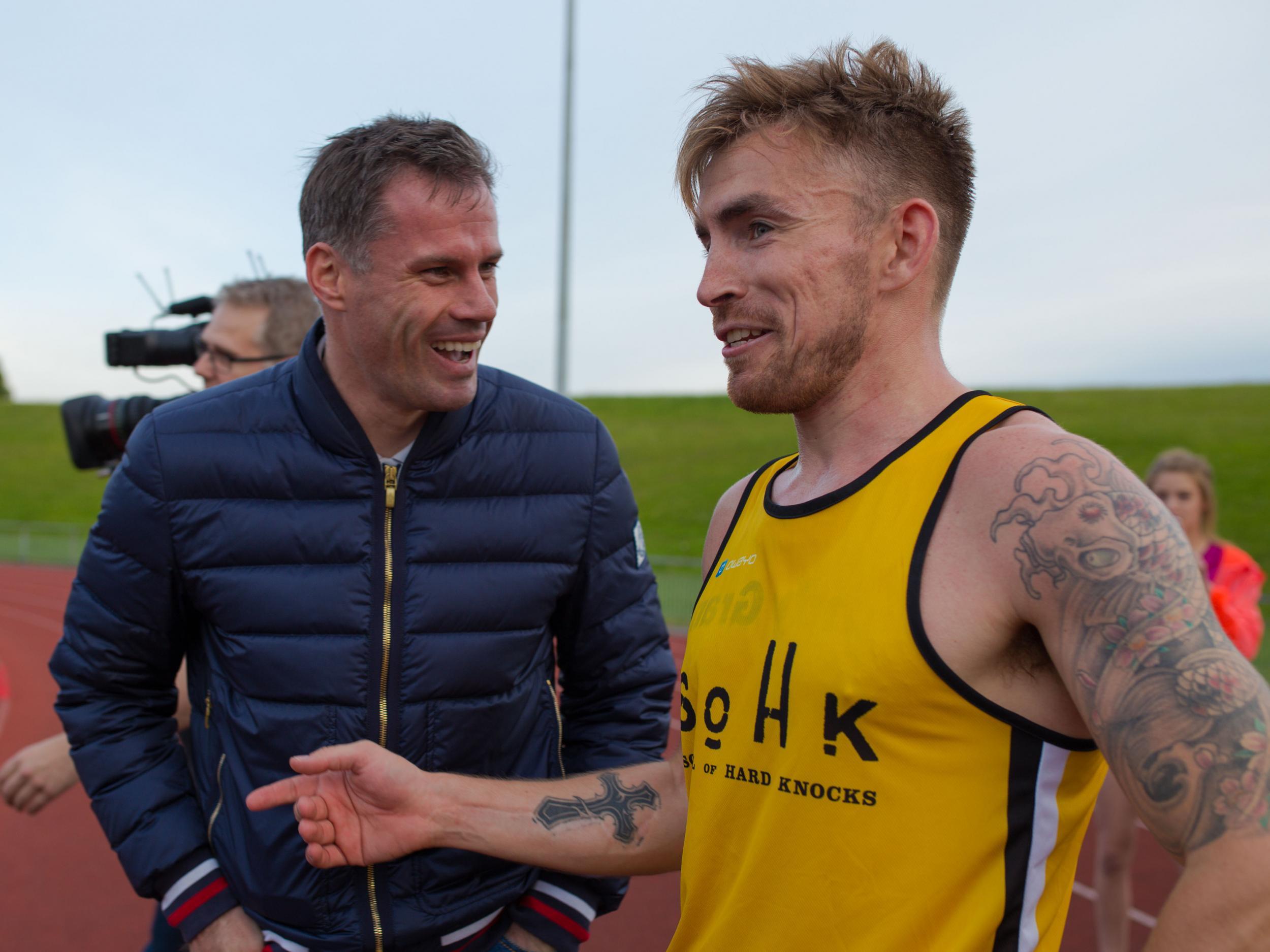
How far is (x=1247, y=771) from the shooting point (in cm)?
113

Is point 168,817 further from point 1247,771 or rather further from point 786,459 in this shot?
A: point 1247,771

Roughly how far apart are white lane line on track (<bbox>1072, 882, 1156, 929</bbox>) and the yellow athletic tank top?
4.18 m

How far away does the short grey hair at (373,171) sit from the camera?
2.36 metres

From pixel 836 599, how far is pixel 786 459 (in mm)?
543

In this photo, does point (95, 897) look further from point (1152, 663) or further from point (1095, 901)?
point (1152, 663)

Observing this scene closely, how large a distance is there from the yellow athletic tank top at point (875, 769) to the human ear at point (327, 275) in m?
1.34

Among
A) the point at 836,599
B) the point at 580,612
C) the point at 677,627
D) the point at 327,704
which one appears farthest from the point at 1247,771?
the point at 677,627

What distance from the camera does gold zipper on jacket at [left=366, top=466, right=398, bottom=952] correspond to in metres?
2.13

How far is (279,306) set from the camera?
3.45m

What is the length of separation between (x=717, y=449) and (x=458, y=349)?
1427 inches

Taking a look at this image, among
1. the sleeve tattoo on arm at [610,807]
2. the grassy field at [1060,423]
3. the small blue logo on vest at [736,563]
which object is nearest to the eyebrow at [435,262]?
the small blue logo on vest at [736,563]

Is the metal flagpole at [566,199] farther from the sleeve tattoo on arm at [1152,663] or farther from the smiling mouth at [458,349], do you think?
the sleeve tattoo on arm at [1152,663]

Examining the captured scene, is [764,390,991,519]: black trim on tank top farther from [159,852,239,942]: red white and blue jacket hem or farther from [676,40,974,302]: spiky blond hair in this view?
[159,852,239,942]: red white and blue jacket hem

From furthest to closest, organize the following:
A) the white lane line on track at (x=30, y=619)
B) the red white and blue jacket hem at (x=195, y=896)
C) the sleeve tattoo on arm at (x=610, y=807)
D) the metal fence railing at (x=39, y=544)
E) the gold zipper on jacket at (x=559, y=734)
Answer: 1. the metal fence railing at (x=39, y=544)
2. the white lane line on track at (x=30, y=619)
3. the gold zipper on jacket at (x=559, y=734)
4. the red white and blue jacket hem at (x=195, y=896)
5. the sleeve tattoo on arm at (x=610, y=807)
